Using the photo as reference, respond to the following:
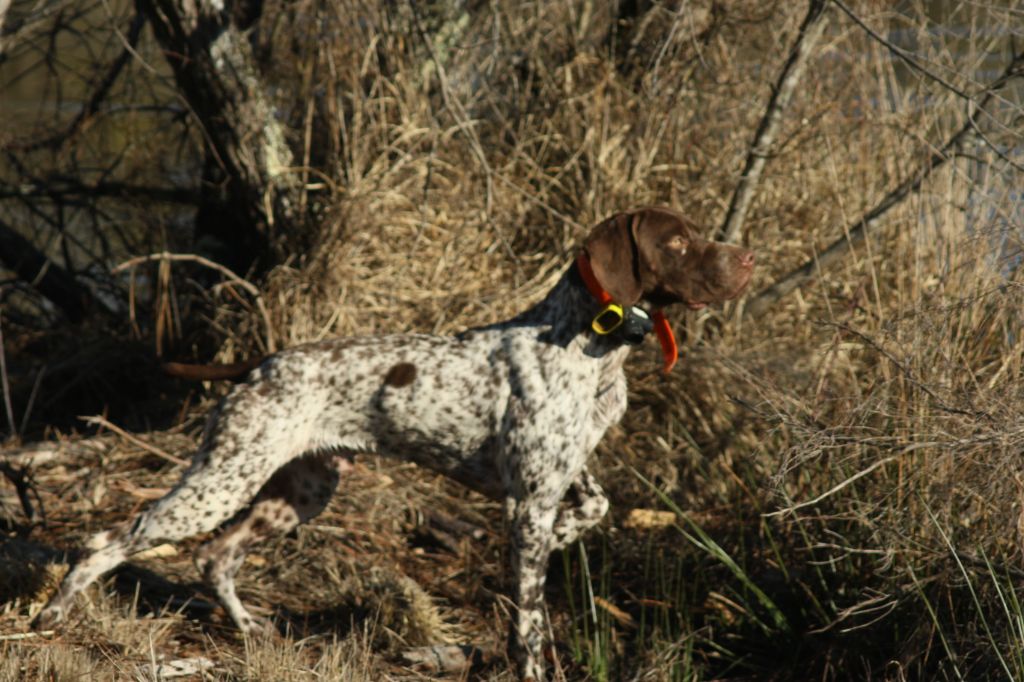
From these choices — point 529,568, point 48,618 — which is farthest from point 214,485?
point 529,568

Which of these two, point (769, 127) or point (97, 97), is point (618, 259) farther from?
point (97, 97)

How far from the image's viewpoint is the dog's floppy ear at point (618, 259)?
393 cm

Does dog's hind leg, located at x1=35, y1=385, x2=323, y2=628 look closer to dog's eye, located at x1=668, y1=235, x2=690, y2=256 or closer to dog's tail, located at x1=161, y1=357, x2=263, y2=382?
dog's tail, located at x1=161, y1=357, x2=263, y2=382

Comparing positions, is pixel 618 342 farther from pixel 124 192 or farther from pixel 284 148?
pixel 124 192

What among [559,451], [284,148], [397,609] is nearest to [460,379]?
[559,451]

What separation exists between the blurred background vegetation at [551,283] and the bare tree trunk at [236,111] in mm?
17

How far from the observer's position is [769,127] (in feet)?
18.5

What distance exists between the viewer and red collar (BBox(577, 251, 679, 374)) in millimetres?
3984

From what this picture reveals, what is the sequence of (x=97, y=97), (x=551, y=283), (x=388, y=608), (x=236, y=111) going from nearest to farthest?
(x=388, y=608), (x=236, y=111), (x=551, y=283), (x=97, y=97)

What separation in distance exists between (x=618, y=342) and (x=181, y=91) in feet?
9.37

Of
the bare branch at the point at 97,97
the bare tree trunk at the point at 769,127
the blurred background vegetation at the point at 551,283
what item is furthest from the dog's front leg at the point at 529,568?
the bare branch at the point at 97,97

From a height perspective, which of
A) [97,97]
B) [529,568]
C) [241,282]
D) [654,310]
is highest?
[97,97]

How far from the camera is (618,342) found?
4.09 meters

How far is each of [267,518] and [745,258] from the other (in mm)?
1875
